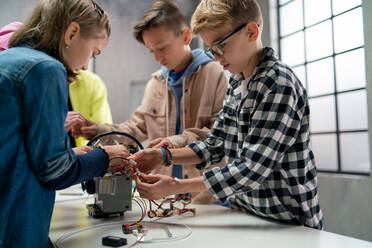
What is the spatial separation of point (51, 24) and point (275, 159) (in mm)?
769

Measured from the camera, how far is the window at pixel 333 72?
9.34 ft

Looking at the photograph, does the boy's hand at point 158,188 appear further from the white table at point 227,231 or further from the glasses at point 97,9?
the glasses at point 97,9

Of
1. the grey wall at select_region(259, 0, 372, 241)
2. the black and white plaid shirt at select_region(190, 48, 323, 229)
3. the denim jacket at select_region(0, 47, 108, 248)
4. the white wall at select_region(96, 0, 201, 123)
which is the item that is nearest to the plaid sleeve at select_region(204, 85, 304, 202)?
the black and white plaid shirt at select_region(190, 48, 323, 229)

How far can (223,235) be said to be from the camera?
0.85 meters

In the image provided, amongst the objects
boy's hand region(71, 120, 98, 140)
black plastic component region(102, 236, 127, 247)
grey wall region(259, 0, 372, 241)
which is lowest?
grey wall region(259, 0, 372, 241)

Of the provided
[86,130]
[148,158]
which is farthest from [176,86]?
[148,158]

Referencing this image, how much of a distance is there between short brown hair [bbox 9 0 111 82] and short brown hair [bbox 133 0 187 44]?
0.74 metres

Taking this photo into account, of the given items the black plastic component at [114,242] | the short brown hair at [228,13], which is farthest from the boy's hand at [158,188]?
the short brown hair at [228,13]

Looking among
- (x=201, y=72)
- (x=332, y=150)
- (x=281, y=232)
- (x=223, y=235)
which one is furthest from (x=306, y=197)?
(x=332, y=150)

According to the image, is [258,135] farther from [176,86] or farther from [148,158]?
[176,86]

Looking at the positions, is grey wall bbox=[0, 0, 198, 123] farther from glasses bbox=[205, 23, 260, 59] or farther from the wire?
the wire

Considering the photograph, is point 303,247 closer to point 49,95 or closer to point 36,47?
point 49,95

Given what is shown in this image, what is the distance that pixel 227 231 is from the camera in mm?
890

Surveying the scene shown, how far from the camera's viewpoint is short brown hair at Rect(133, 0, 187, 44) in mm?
1717
